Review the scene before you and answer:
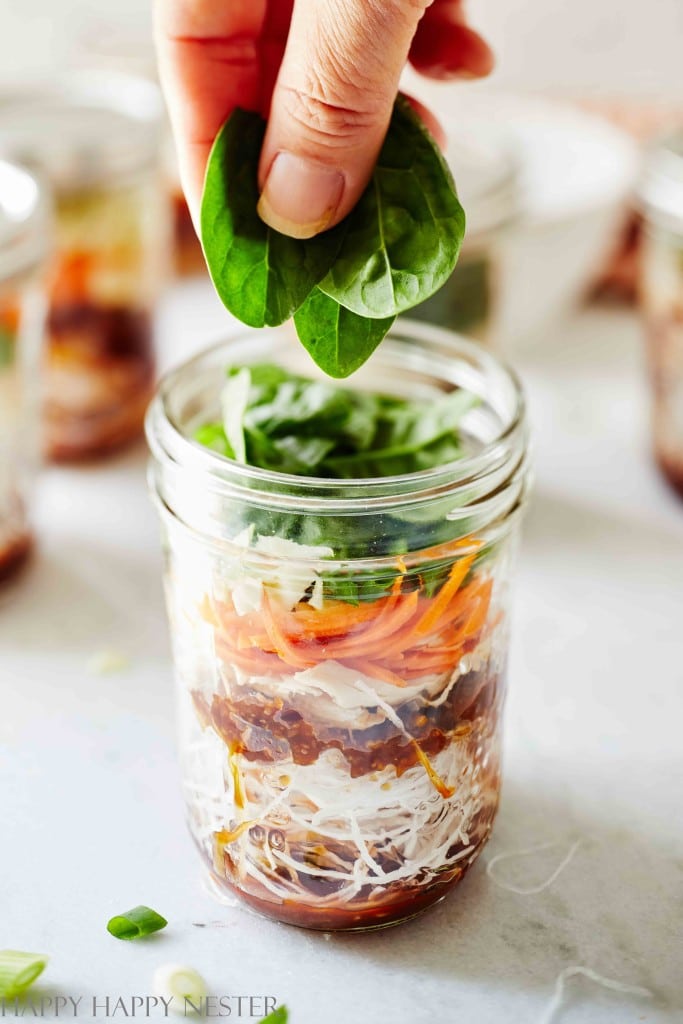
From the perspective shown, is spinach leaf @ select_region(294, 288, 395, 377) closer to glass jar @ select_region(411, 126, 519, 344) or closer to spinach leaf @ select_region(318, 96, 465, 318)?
spinach leaf @ select_region(318, 96, 465, 318)

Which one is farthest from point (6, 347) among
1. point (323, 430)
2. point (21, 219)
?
point (323, 430)

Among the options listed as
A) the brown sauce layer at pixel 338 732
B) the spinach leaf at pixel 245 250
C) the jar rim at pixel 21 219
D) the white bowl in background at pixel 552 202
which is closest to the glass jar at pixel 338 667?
the brown sauce layer at pixel 338 732

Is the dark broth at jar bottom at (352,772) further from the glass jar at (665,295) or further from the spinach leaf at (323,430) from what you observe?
the glass jar at (665,295)

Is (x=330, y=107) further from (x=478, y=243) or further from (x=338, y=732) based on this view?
(x=478, y=243)

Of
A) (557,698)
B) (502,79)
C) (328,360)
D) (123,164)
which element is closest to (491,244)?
(123,164)

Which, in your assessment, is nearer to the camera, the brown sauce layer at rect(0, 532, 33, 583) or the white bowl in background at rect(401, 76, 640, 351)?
the brown sauce layer at rect(0, 532, 33, 583)

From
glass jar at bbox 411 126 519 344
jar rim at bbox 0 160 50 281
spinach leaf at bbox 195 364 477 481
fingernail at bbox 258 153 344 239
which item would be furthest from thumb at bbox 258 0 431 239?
glass jar at bbox 411 126 519 344

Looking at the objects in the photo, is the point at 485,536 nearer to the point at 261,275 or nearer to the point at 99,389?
the point at 261,275
